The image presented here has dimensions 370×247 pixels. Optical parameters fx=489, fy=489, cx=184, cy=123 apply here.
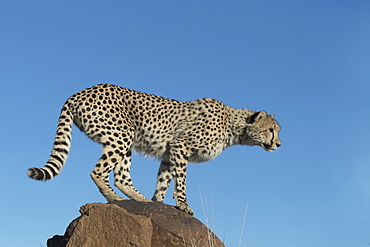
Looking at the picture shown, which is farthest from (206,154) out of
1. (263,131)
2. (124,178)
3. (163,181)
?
(124,178)

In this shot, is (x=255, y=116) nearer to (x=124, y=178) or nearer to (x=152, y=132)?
(x=152, y=132)

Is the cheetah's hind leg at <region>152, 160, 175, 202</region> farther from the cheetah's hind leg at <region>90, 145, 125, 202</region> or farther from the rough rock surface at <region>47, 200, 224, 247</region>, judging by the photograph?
the rough rock surface at <region>47, 200, 224, 247</region>

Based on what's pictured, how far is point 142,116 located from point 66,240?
8.09 ft

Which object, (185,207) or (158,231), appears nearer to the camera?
(158,231)

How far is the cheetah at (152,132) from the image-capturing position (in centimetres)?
695

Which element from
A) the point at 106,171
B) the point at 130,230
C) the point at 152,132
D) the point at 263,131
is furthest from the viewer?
the point at 263,131

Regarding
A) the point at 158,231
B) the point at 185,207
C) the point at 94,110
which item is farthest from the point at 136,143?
the point at 158,231

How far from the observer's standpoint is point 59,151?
6945 mm

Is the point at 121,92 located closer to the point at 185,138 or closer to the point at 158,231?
the point at 185,138

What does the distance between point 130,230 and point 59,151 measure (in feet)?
6.77

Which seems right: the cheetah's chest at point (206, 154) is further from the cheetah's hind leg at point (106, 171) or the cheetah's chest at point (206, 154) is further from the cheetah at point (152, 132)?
the cheetah's hind leg at point (106, 171)

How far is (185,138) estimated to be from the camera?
24.7ft

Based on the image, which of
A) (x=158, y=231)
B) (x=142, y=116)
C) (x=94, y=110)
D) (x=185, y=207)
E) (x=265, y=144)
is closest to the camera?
(x=158, y=231)

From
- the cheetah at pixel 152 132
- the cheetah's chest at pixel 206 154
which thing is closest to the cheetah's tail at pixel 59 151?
the cheetah at pixel 152 132
